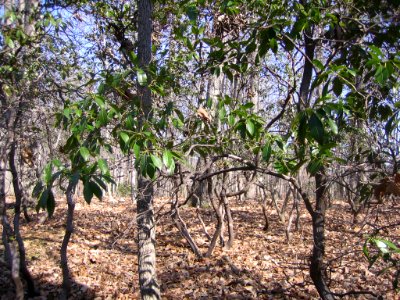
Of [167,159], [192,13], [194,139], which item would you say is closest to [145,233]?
[194,139]

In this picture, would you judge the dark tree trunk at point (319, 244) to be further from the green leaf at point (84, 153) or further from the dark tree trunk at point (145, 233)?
the green leaf at point (84, 153)

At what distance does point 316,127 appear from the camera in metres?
2.00

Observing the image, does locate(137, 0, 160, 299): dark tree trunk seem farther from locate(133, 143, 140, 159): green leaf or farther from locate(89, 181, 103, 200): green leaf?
locate(89, 181, 103, 200): green leaf

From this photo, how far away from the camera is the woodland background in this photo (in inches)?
97.2

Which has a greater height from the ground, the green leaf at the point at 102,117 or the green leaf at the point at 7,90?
the green leaf at the point at 7,90

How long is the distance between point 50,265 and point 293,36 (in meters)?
5.78

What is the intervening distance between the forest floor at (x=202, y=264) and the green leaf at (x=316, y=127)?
8.20 ft

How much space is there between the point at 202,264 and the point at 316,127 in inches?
196

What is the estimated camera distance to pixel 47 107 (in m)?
5.54

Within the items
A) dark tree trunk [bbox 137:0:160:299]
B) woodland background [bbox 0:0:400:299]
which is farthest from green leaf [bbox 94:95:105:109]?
dark tree trunk [bbox 137:0:160:299]

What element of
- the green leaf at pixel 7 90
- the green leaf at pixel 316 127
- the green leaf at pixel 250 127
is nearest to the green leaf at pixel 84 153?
the green leaf at pixel 250 127

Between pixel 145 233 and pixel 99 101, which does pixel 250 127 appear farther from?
pixel 145 233

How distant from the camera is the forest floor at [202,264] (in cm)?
550

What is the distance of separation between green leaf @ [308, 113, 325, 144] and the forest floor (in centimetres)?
250
